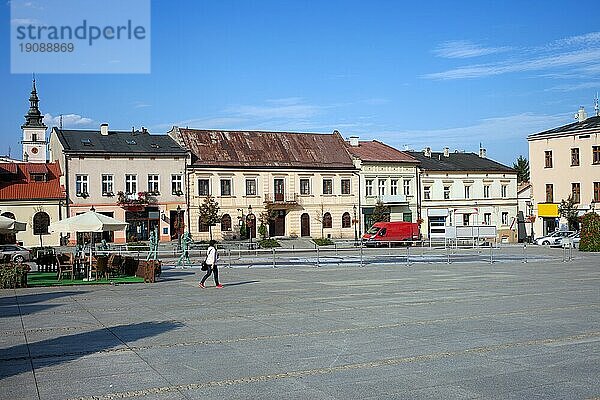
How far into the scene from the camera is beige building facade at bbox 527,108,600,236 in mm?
63344

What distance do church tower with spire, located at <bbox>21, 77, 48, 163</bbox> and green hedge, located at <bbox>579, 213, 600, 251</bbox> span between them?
6061 centimetres

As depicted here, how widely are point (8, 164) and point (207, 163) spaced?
53.9 feet

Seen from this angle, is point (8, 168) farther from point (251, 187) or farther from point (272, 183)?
point (272, 183)

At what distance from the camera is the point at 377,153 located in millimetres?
76625

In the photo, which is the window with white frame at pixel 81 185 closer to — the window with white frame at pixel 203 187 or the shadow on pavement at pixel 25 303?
the window with white frame at pixel 203 187

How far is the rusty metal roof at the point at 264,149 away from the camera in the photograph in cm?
6762

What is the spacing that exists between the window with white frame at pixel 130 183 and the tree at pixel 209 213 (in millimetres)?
5794

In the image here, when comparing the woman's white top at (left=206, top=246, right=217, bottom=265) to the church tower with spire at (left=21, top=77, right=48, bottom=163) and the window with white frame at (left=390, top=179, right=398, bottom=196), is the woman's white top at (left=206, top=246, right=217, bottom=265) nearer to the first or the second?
the window with white frame at (left=390, top=179, right=398, bottom=196)

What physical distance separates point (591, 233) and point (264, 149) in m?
32.3

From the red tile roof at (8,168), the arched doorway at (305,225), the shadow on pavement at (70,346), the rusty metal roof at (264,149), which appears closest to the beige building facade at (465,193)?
the rusty metal roof at (264,149)

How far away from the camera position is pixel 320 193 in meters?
71.6

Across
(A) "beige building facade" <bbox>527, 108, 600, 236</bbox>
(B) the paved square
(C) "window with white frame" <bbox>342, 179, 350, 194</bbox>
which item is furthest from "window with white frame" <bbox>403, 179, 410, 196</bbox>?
(B) the paved square

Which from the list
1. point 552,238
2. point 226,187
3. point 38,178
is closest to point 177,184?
point 226,187

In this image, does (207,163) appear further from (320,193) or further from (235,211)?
(320,193)
